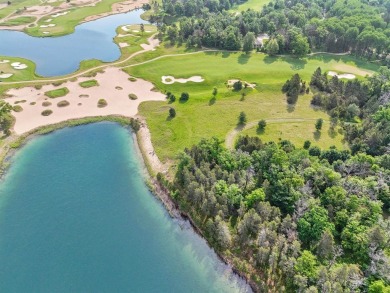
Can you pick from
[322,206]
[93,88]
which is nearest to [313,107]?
[322,206]

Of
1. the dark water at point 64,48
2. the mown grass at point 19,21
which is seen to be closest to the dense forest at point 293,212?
the dark water at point 64,48

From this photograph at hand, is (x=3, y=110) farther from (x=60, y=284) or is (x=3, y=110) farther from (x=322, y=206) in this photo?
(x=322, y=206)

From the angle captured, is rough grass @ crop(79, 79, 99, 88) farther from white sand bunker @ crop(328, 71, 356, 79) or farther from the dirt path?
white sand bunker @ crop(328, 71, 356, 79)

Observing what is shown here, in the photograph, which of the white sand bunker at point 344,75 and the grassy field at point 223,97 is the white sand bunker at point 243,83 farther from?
the white sand bunker at point 344,75

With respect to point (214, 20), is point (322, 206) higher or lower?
lower

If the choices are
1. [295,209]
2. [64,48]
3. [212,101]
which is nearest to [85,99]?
[212,101]

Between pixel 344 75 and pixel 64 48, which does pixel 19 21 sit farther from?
pixel 344 75
